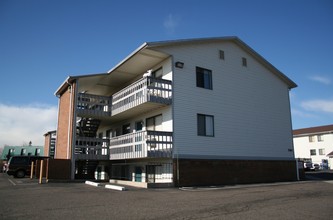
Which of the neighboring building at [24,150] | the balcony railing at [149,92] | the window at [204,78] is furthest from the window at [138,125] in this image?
the neighboring building at [24,150]

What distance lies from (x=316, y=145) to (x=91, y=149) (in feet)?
156

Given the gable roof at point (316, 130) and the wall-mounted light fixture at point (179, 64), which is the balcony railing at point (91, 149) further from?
the gable roof at point (316, 130)

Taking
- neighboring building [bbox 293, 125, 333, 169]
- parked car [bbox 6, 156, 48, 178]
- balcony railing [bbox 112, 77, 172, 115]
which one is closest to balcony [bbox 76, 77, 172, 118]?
balcony railing [bbox 112, 77, 172, 115]

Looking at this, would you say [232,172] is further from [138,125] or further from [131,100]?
[131,100]

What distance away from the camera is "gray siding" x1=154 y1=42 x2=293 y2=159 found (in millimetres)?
18719

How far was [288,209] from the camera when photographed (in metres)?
9.28

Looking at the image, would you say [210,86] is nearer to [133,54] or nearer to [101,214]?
[133,54]

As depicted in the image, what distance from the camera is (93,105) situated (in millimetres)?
22391

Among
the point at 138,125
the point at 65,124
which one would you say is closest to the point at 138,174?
the point at 138,125

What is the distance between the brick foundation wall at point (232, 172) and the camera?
1788 centimetres

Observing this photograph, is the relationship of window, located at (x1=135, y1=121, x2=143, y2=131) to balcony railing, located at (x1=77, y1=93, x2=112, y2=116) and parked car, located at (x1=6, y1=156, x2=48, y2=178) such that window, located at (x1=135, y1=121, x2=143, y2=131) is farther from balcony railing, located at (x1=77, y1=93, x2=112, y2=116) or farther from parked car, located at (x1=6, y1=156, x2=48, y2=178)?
parked car, located at (x1=6, y1=156, x2=48, y2=178)

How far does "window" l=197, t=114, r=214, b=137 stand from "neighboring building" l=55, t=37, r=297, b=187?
0.20 feet

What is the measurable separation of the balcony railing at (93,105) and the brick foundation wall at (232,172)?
7.39 meters

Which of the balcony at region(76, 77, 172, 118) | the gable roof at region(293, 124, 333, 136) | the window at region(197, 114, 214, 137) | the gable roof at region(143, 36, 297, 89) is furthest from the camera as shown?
the gable roof at region(293, 124, 333, 136)
